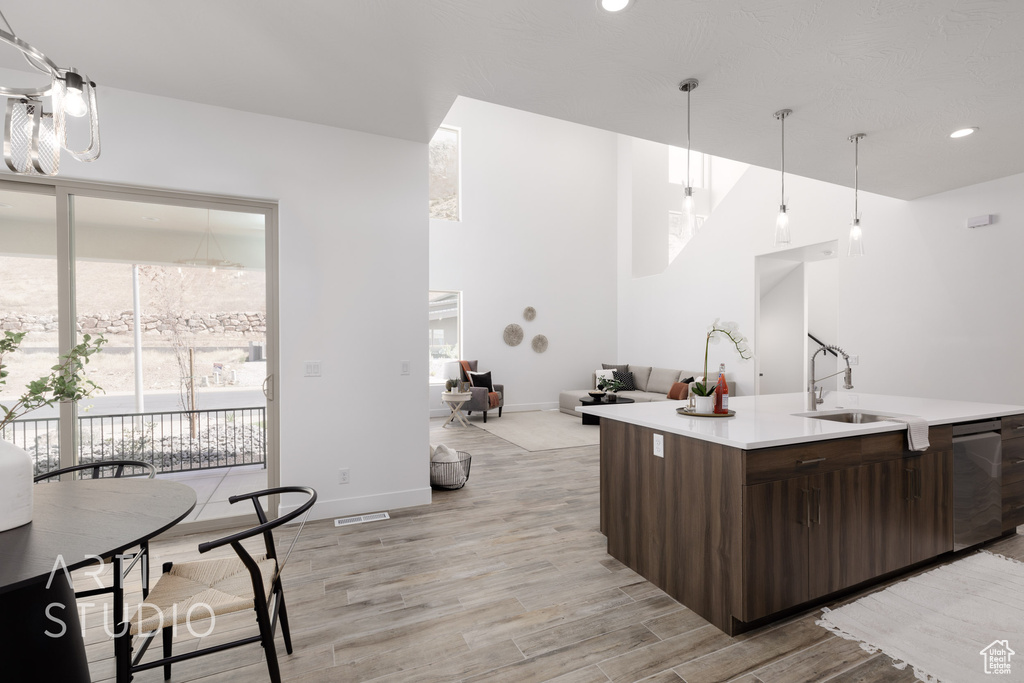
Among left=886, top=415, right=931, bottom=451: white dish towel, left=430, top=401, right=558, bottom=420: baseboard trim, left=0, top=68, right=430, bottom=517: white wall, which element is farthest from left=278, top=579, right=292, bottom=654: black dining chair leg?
left=430, top=401, right=558, bottom=420: baseboard trim

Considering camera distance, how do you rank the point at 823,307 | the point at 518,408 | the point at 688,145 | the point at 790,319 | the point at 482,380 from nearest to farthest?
the point at 688,145
the point at 790,319
the point at 482,380
the point at 823,307
the point at 518,408

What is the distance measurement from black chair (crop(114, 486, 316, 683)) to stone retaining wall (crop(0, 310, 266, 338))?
5.66 feet

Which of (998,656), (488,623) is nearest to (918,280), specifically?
(998,656)

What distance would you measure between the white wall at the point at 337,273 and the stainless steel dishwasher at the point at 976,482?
3.39 metres

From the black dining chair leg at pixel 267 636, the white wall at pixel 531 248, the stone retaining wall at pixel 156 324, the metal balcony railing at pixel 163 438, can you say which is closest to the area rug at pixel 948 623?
the black dining chair leg at pixel 267 636

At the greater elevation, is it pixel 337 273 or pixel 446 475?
pixel 337 273

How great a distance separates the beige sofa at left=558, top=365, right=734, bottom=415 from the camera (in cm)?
777

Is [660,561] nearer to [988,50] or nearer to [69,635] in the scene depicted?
[69,635]

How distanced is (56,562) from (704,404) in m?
2.58

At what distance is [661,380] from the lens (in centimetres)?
810

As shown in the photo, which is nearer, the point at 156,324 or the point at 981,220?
the point at 156,324

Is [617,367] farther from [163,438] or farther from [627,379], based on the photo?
[163,438]

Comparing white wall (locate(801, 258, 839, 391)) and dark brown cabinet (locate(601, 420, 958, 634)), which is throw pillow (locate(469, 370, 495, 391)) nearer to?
dark brown cabinet (locate(601, 420, 958, 634))

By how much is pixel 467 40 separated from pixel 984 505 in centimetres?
Result: 394
